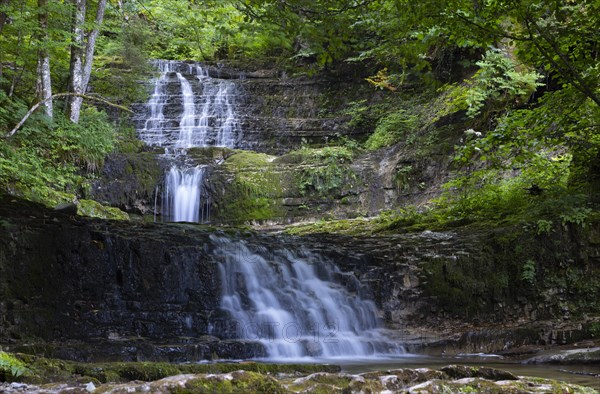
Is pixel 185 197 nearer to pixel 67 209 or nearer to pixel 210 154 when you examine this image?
pixel 210 154

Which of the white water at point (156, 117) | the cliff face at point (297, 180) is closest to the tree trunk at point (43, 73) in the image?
the cliff face at point (297, 180)

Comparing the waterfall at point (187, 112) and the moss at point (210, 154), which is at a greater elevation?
the waterfall at point (187, 112)

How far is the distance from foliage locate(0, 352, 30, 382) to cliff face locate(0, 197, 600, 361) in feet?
5.64

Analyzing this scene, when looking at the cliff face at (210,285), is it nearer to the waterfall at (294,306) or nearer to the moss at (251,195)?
the waterfall at (294,306)

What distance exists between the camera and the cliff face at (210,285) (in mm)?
6238

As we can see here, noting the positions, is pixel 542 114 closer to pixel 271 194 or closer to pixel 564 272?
pixel 564 272

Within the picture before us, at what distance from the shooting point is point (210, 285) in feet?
25.5

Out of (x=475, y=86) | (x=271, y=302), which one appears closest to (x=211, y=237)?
(x=271, y=302)

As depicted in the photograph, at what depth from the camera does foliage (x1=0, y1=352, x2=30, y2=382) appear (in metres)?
3.47

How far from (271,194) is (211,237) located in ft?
20.7

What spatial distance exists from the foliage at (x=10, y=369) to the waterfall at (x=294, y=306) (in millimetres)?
3490

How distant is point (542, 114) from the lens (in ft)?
25.3

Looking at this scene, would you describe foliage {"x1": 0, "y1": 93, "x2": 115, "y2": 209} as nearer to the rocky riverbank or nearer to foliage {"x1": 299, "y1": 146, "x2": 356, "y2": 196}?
the rocky riverbank

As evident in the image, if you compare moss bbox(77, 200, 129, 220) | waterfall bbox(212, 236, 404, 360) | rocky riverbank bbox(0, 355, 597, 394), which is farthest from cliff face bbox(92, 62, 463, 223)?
rocky riverbank bbox(0, 355, 597, 394)
